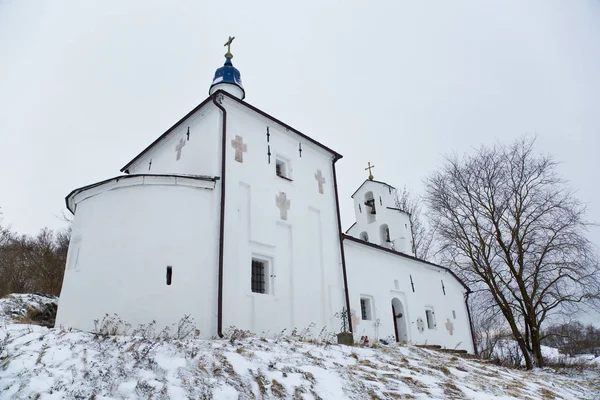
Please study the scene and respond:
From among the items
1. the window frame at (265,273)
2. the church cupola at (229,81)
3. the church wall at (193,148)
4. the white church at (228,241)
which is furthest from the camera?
the church cupola at (229,81)

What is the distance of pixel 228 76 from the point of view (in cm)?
1644

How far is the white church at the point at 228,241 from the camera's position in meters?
9.81

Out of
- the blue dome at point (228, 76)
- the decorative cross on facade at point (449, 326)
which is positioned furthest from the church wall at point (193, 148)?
the decorative cross on facade at point (449, 326)

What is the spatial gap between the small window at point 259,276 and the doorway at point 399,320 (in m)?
7.83

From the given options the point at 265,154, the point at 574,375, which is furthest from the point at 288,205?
the point at 574,375

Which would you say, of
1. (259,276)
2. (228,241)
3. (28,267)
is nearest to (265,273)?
(259,276)

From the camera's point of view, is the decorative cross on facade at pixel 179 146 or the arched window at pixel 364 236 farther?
the arched window at pixel 364 236

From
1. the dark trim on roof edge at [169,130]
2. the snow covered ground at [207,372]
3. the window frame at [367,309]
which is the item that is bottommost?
the snow covered ground at [207,372]

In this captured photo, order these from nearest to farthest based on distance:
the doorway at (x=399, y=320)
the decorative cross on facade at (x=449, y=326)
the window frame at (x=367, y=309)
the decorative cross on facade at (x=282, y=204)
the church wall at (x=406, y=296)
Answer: the decorative cross on facade at (x=282, y=204)
the church wall at (x=406, y=296)
the window frame at (x=367, y=309)
the doorway at (x=399, y=320)
the decorative cross on facade at (x=449, y=326)

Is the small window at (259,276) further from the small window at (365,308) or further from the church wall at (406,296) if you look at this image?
the small window at (365,308)

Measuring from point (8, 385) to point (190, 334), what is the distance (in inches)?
184

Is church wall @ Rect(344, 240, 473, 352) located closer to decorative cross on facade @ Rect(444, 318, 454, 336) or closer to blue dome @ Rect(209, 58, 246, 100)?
decorative cross on facade @ Rect(444, 318, 454, 336)

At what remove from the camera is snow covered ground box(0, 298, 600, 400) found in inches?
208

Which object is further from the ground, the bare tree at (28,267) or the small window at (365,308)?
the bare tree at (28,267)
